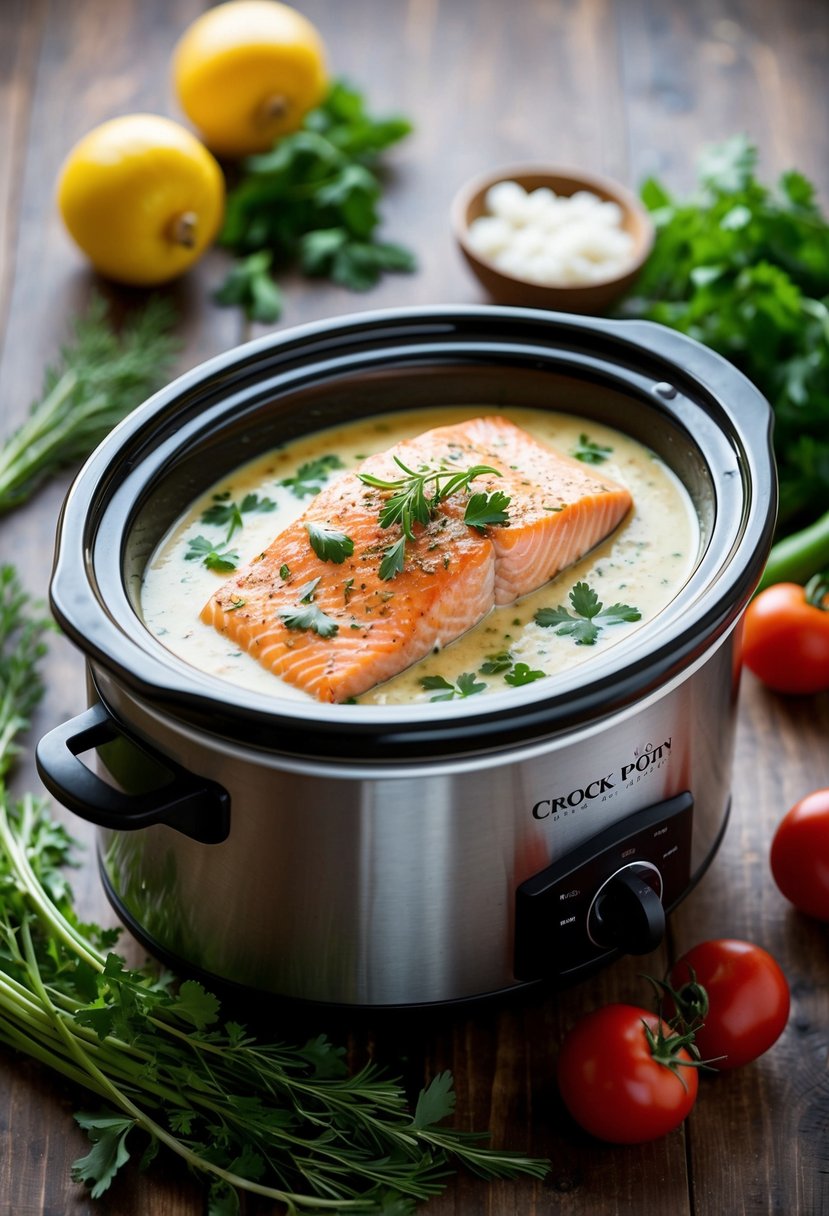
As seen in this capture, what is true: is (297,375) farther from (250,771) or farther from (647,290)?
(647,290)

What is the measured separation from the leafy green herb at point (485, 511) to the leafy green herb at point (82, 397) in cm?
125

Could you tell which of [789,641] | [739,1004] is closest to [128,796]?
[739,1004]

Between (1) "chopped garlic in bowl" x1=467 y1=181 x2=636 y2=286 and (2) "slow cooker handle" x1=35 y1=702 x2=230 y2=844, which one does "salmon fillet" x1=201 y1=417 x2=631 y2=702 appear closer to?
(2) "slow cooker handle" x1=35 y1=702 x2=230 y2=844

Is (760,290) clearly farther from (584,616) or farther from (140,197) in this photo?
(140,197)

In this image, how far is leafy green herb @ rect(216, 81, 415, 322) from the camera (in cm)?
351

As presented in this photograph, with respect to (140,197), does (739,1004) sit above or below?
below

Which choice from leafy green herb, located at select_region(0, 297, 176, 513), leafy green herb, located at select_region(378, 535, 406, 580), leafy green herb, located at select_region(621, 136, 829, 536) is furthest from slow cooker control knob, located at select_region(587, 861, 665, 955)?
leafy green herb, located at select_region(0, 297, 176, 513)

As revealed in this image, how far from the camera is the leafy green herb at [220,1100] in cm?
182

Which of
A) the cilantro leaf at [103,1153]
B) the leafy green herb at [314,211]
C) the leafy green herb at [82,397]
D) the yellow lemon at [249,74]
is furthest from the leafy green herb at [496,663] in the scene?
the yellow lemon at [249,74]

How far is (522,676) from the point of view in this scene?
1929 millimetres

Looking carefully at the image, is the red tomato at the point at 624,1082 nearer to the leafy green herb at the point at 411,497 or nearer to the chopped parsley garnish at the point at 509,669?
the chopped parsley garnish at the point at 509,669

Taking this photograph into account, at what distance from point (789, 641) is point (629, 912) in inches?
34.5

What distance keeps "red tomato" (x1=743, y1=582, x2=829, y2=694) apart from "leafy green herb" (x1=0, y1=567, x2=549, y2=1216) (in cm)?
108

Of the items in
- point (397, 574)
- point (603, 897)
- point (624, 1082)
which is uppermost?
point (397, 574)
